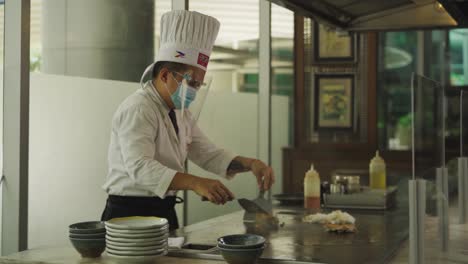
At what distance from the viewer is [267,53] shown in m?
5.30

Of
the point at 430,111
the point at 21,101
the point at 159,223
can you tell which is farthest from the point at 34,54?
the point at 430,111

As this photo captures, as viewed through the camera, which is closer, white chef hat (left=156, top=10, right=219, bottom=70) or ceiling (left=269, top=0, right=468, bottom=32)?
white chef hat (left=156, top=10, right=219, bottom=70)

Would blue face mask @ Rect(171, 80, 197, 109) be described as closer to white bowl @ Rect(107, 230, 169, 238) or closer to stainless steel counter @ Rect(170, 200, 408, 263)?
stainless steel counter @ Rect(170, 200, 408, 263)

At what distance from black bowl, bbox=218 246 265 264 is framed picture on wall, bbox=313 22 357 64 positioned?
13.1 ft

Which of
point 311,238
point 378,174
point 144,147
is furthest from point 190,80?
point 378,174

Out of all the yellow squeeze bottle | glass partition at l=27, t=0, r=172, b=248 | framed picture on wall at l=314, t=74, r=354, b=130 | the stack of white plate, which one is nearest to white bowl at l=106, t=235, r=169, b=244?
the stack of white plate

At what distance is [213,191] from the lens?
87.8 inches

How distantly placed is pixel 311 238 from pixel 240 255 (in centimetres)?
62

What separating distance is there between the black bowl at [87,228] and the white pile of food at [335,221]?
92 cm

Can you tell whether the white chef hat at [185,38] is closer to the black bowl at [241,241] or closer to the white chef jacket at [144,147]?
the white chef jacket at [144,147]

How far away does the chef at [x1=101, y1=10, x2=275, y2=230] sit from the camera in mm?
2324

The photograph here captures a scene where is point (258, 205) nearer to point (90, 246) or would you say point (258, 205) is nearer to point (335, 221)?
point (335, 221)

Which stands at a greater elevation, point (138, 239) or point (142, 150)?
point (142, 150)

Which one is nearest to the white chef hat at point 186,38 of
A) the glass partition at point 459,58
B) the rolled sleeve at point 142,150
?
the rolled sleeve at point 142,150
